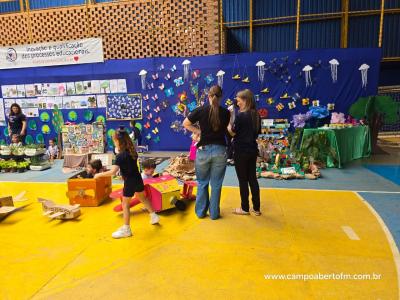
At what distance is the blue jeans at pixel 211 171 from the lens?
130 inches

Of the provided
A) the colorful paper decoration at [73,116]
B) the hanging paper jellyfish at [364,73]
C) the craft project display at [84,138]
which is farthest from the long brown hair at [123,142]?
the hanging paper jellyfish at [364,73]

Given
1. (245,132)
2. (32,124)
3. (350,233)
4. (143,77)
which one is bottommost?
(350,233)

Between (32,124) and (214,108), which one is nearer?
(214,108)

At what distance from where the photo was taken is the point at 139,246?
2883mm

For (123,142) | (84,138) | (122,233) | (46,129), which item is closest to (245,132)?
(123,142)

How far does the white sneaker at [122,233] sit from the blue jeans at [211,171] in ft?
2.90

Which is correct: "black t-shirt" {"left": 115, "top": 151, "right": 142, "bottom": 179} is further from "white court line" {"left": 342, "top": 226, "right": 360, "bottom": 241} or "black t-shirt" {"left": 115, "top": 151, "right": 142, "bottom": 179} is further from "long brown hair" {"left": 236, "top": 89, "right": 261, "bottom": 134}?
"white court line" {"left": 342, "top": 226, "right": 360, "bottom": 241}

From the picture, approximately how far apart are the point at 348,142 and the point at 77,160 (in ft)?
20.2

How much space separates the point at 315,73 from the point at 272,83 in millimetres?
1148

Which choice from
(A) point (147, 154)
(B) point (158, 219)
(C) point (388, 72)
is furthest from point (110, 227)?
(C) point (388, 72)

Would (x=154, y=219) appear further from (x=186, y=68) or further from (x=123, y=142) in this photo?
(x=186, y=68)

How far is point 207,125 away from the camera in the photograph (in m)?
3.26

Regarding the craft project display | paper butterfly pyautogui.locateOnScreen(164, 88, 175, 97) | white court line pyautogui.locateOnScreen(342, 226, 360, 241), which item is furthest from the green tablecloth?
the craft project display

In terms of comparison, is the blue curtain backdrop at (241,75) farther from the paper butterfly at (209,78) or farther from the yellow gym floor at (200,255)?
the yellow gym floor at (200,255)
